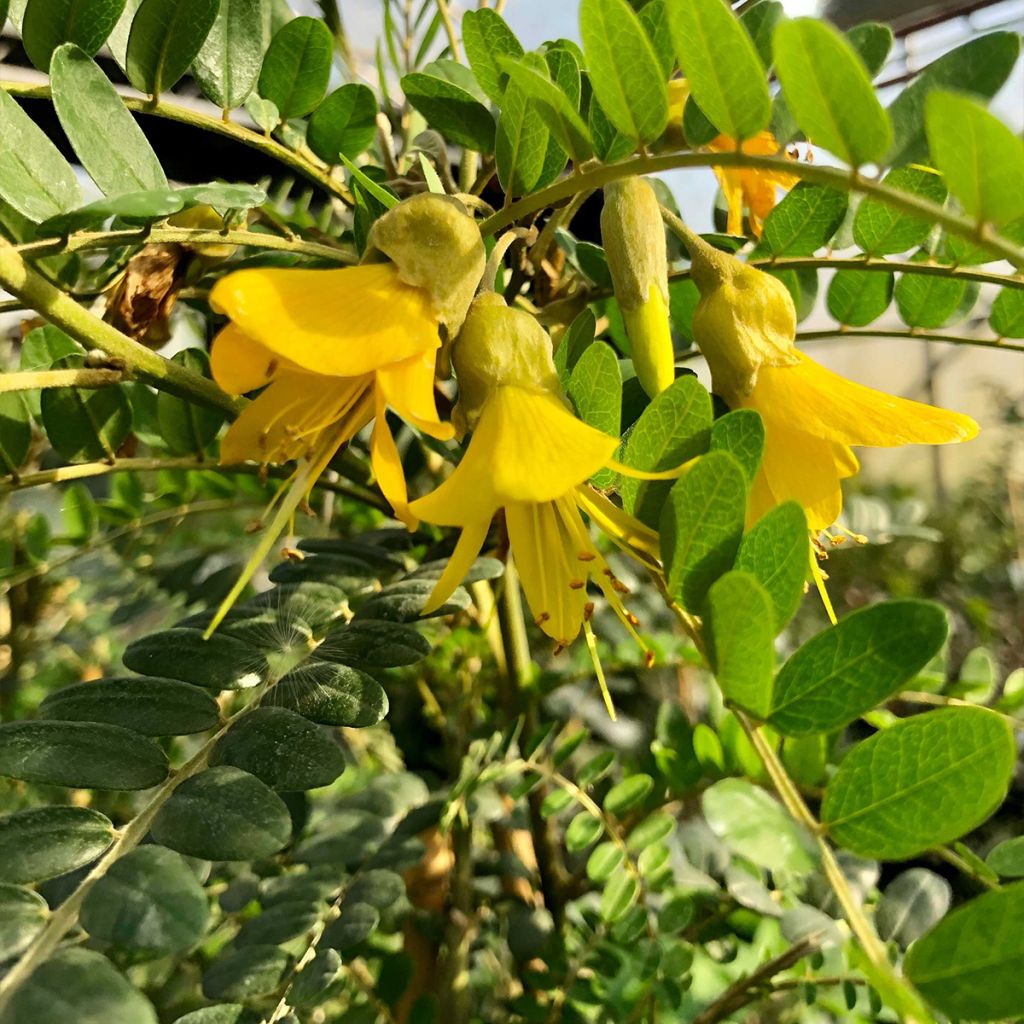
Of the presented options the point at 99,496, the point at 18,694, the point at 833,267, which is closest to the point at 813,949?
the point at 833,267

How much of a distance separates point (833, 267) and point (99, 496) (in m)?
0.80

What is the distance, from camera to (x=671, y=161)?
0.32m

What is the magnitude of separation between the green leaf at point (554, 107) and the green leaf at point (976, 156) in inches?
5.0

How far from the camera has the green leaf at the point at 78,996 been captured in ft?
0.70

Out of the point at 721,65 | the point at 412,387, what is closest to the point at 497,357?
the point at 412,387

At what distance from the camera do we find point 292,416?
43 cm

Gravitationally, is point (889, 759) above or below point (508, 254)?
below

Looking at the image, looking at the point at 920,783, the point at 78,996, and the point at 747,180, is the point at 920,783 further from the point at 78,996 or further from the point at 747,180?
the point at 747,180

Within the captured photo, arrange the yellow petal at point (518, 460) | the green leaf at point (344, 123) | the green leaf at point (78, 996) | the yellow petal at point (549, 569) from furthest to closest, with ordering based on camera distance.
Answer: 1. the green leaf at point (344, 123)
2. the yellow petal at point (549, 569)
3. the yellow petal at point (518, 460)
4. the green leaf at point (78, 996)

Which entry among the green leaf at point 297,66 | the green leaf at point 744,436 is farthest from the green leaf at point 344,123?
the green leaf at point 744,436

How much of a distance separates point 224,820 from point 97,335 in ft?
0.69

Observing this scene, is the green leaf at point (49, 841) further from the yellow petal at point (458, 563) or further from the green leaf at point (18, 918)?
the yellow petal at point (458, 563)

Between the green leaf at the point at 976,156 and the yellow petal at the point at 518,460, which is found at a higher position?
the green leaf at the point at 976,156

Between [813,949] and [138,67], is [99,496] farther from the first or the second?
[813,949]
